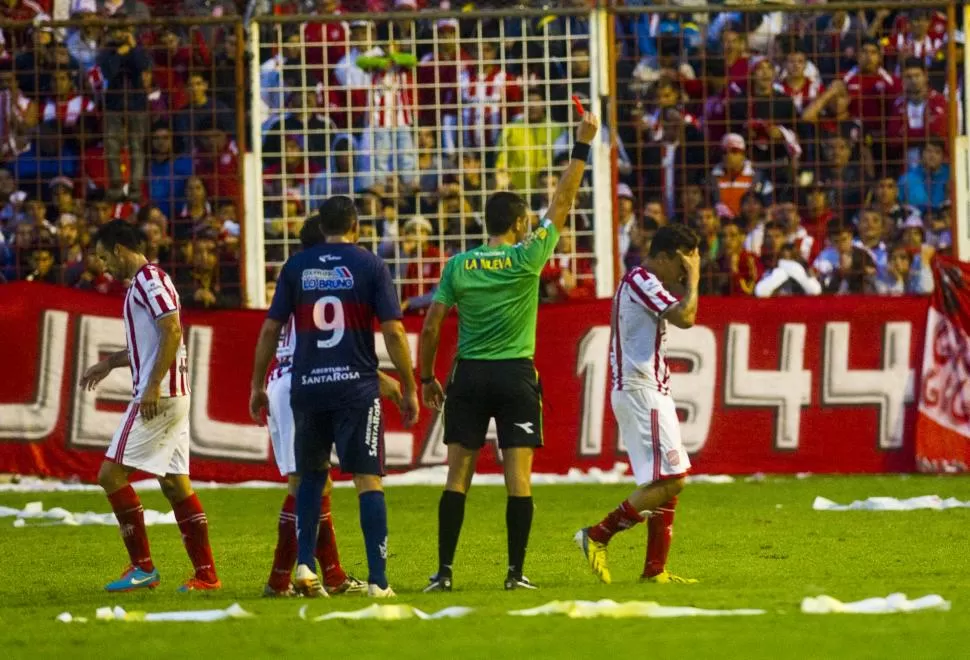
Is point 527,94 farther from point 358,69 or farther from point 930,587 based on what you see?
point 930,587

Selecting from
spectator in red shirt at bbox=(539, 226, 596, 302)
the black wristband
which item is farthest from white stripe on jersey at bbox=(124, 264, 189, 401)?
spectator in red shirt at bbox=(539, 226, 596, 302)

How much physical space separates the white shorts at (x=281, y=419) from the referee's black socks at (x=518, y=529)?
1.27 meters

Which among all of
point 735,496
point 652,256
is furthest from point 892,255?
point 652,256

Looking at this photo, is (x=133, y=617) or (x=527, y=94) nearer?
(x=133, y=617)

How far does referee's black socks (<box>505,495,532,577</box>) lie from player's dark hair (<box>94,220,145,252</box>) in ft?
8.37

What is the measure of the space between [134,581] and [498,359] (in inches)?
92.8

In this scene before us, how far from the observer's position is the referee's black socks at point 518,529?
9.78 m

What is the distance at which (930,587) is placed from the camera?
9391mm

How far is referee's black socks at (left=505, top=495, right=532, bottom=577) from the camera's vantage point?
9781 mm

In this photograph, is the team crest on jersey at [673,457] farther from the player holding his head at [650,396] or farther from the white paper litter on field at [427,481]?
the white paper litter on field at [427,481]

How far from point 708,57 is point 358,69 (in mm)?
3659

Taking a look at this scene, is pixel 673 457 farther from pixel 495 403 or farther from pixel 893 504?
pixel 893 504

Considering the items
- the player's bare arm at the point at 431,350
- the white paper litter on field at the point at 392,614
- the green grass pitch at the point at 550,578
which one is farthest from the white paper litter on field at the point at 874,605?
the player's bare arm at the point at 431,350

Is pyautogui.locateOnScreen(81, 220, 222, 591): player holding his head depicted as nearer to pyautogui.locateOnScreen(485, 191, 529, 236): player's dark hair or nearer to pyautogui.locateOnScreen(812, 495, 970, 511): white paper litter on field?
pyautogui.locateOnScreen(485, 191, 529, 236): player's dark hair
